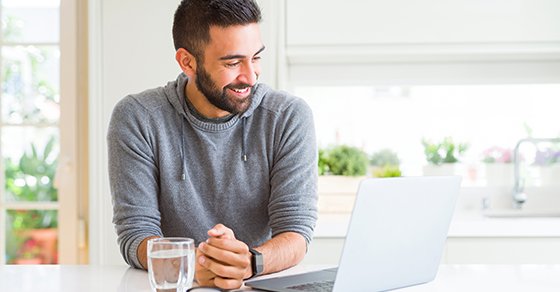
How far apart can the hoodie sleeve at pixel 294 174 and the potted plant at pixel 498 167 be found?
6.03 ft

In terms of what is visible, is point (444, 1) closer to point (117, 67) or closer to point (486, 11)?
point (486, 11)

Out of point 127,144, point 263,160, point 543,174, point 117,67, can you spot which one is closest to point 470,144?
point 543,174

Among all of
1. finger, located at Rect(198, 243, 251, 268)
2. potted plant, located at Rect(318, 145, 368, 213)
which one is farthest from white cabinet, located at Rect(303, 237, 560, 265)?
finger, located at Rect(198, 243, 251, 268)

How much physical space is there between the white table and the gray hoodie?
24 cm

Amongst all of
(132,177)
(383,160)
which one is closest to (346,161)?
(383,160)

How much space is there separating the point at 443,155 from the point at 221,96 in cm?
195

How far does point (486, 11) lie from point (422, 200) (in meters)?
1.93

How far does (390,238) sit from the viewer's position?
160 cm

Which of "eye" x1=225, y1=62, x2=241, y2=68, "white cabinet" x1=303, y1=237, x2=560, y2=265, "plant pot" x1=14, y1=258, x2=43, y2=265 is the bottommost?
"plant pot" x1=14, y1=258, x2=43, y2=265

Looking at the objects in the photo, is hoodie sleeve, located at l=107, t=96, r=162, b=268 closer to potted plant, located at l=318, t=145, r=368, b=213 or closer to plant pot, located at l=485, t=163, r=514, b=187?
potted plant, located at l=318, t=145, r=368, b=213

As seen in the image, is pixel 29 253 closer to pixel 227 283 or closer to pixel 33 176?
pixel 33 176

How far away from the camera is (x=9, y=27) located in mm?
3639

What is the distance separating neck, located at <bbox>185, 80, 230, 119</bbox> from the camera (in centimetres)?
220

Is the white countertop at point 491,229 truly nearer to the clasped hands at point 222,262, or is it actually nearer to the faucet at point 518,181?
the faucet at point 518,181
